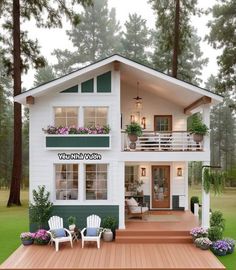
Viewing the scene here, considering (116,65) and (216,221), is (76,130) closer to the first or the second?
(116,65)

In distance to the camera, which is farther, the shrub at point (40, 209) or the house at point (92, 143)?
the house at point (92, 143)

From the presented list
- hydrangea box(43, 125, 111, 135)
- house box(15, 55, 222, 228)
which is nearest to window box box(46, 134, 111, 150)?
house box(15, 55, 222, 228)

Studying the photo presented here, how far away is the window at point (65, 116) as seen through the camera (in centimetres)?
1736

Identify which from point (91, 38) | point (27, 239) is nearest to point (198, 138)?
point (27, 239)

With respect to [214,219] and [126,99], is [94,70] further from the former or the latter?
[214,219]

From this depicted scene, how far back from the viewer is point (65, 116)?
17.4 meters

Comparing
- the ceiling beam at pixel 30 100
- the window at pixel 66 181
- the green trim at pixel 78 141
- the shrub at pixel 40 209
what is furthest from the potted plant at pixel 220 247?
the ceiling beam at pixel 30 100

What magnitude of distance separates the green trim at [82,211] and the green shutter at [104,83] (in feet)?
16.1

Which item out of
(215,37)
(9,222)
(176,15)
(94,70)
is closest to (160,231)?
(94,70)

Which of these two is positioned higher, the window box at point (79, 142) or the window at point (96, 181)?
the window box at point (79, 142)

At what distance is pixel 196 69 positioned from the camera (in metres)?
56.2

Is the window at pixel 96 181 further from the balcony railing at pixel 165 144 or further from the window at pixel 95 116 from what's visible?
the window at pixel 95 116

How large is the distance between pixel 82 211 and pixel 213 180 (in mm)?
5555

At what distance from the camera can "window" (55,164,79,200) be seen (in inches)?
676
